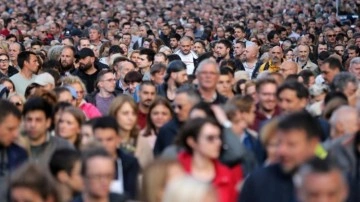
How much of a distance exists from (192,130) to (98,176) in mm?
1492

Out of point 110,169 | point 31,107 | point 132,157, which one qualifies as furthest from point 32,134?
point 110,169

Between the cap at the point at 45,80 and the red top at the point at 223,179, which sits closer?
the red top at the point at 223,179

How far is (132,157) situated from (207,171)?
35.1 inches

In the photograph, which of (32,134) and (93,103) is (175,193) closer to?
(32,134)

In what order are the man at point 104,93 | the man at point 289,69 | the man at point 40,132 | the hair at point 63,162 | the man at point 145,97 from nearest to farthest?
the hair at point 63,162 → the man at point 40,132 → the man at point 145,97 → the man at point 104,93 → the man at point 289,69

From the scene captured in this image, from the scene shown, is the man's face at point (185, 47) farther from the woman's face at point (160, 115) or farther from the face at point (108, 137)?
the face at point (108, 137)

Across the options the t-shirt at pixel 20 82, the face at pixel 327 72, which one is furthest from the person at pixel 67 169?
the t-shirt at pixel 20 82

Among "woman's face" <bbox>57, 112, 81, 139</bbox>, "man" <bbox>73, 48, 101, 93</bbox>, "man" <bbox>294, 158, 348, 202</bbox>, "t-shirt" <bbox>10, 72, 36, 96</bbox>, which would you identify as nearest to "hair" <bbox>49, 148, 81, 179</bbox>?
"woman's face" <bbox>57, 112, 81, 139</bbox>

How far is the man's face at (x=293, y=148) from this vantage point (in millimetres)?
7105

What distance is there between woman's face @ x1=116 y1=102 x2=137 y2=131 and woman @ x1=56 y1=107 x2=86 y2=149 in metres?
0.36

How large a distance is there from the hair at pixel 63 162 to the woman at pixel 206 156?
29.0 inches

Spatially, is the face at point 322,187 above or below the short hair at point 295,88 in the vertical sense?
above

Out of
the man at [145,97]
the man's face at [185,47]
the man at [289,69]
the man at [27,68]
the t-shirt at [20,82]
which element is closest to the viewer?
the man at [145,97]

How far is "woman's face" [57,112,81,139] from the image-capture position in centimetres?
1020
